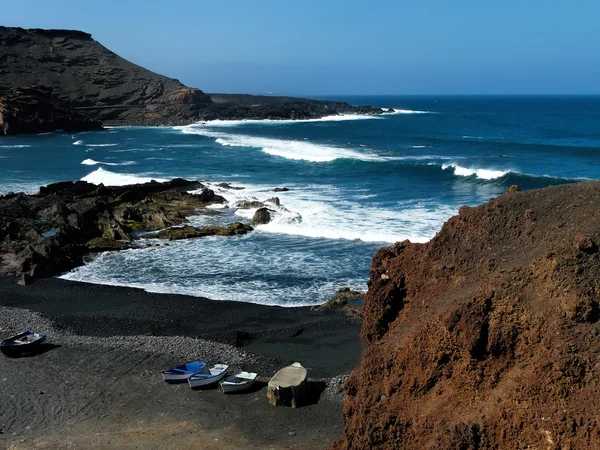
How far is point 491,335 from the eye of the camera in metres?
7.89

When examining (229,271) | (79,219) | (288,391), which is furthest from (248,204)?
(288,391)

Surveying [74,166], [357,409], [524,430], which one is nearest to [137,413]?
[357,409]

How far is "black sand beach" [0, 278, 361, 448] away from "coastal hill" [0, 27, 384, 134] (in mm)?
75828

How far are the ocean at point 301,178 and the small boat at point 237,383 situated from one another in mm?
6277

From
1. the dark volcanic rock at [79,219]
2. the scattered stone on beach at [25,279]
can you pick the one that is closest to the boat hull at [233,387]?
the scattered stone on beach at [25,279]

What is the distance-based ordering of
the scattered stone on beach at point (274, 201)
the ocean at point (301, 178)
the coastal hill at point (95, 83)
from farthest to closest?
1. the coastal hill at point (95, 83)
2. the scattered stone on beach at point (274, 201)
3. the ocean at point (301, 178)

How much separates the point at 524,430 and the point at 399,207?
92.6 ft

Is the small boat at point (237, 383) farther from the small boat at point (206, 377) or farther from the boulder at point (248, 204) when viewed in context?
the boulder at point (248, 204)

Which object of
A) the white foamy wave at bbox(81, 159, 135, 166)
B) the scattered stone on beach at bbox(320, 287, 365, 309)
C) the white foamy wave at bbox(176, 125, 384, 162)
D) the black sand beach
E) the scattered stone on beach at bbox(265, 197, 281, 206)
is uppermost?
the white foamy wave at bbox(176, 125, 384, 162)

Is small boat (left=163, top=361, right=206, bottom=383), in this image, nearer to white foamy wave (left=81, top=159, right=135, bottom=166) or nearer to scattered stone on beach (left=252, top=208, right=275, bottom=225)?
scattered stone on beach (left=252, top=208, right=275, bottom=225)

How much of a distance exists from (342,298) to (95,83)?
99233 mm

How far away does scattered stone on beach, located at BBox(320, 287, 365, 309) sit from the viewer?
1938cm

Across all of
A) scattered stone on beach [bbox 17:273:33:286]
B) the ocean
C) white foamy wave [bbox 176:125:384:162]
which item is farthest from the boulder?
white foamy wave [bbox 176:125:384:162]

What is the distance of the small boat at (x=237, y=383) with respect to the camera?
A: 45.0ft
